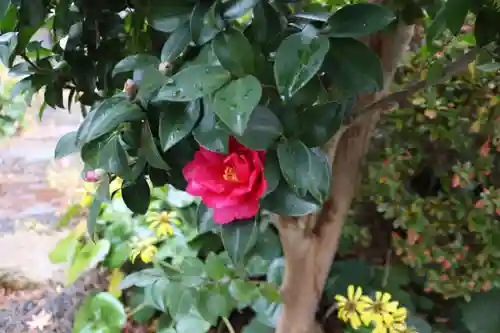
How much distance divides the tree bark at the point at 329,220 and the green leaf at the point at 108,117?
0.34 m

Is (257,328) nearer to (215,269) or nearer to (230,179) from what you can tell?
(215,269)

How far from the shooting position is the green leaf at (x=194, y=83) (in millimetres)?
359

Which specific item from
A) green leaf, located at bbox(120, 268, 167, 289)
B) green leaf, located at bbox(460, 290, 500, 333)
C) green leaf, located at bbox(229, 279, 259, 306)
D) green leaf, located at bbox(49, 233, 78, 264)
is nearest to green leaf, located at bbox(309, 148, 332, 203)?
green leaf, located at bbox(229, 279, 259, 306)

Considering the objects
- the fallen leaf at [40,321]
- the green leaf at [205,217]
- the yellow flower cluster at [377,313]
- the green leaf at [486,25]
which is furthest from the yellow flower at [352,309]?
the fallen leaf at [40,321]

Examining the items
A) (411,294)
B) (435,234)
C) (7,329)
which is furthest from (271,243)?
(7,329)

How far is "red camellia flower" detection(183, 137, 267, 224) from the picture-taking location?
421 millimetres

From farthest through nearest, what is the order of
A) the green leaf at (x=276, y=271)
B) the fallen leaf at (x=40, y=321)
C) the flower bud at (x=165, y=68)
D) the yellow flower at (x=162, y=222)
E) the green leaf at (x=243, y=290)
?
the fallen leaf at (x=40, y=321) < the yellow flower at (x=162, y=222) < the green leaf at (x=276, y=271) < the green leaf at (x=243, y=290) < the flower bud at (x=165, y=68)

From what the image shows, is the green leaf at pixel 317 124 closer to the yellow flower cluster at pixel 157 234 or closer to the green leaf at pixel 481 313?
the yellow flower cluster at pixel 157 234

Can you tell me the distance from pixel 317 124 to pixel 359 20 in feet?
0.28

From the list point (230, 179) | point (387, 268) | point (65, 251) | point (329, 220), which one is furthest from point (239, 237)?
point (65, 251)

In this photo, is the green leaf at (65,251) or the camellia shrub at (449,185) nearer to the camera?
the camellia shrub at (449,185)

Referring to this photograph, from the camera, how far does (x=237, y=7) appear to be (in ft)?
1.22

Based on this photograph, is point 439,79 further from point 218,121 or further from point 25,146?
point 25,146

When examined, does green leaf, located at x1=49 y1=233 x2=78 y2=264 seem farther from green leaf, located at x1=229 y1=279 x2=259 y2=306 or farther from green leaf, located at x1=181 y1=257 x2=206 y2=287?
green leaf, located at x1=229 y1=279 x2=259 y2=306
